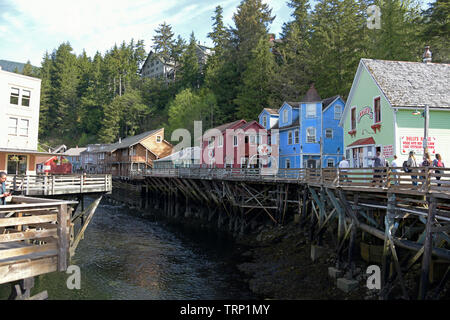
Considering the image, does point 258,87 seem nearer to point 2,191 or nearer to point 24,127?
point 24,127

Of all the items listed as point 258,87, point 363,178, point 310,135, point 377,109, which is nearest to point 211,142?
point 258,87

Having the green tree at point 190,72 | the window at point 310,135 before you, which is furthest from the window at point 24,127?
the green tree at point 190,72

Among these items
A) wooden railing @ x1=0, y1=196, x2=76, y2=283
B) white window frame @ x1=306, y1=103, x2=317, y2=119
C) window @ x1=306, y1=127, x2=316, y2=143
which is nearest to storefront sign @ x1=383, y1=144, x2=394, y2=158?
window @ x1=306, y1=127, x2=316, y2=143

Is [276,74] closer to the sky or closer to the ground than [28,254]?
closer to the sky

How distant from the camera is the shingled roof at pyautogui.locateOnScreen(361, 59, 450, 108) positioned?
1798 cm

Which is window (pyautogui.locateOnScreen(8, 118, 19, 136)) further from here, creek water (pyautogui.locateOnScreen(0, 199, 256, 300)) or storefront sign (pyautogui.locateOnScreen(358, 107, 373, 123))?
storefront sign (pyautogui.locateOnScreen(358, 107, 373, 123))

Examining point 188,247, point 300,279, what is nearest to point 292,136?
point 188,247

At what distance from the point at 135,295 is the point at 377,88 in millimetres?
18362

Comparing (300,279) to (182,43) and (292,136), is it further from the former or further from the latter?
(182,43)

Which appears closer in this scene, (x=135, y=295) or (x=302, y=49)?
(x=135, y=295)

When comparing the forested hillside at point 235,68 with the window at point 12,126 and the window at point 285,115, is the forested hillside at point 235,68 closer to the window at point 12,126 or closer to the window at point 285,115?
the window at point 285,115

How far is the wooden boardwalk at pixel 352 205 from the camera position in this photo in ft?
30.0

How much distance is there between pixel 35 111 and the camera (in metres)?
22.6

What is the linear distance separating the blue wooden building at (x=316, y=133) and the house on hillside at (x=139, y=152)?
27460 mm
